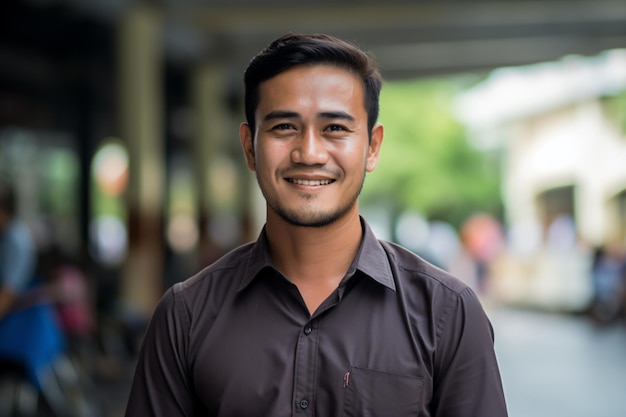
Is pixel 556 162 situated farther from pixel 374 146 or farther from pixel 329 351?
pixel 329 351

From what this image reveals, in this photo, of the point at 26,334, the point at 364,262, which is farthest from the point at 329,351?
the point at 26,334

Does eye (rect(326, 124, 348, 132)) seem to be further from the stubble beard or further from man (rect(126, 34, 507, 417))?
the stubble beard

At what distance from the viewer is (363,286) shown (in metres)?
1.86

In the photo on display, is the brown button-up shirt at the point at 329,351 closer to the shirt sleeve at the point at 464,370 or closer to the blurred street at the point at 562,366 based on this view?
the shirt sleeve at the point at 464,370

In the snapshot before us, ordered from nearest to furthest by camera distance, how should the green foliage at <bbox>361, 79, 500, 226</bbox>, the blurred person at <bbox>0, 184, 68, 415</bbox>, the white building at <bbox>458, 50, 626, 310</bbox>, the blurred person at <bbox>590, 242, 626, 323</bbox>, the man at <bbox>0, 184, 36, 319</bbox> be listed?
the blurred person at <bbox>0, 184, 68, 415</bbox> < the man at <bbox>0, 184, 36, 319</bbox> < the blurred person at <bbox>590, 242, 626, 323</bbox> < the white building at <bbox>458, 50, 626, 310</bbox> < the green foliage at <bbox>361, 79, 500, 226</bbox>

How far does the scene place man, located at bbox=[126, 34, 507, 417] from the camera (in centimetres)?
176

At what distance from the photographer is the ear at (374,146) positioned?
1.96 m

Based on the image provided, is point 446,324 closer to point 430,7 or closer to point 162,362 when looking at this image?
point 162,362

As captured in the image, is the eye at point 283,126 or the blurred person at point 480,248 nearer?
the eye at point 283,126

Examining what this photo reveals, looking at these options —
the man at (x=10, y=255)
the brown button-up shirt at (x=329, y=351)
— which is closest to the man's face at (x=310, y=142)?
the brown button-up shirt at (x=329, y=351)

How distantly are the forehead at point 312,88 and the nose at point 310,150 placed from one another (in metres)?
0.06

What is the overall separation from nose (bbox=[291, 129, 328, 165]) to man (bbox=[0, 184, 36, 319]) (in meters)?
4.28

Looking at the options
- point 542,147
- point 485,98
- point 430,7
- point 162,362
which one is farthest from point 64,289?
point 485,98

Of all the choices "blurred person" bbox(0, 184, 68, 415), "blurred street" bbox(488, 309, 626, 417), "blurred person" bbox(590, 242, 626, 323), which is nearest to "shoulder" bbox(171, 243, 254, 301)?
"blurred person" bbox(0, 184, 68, 415)
